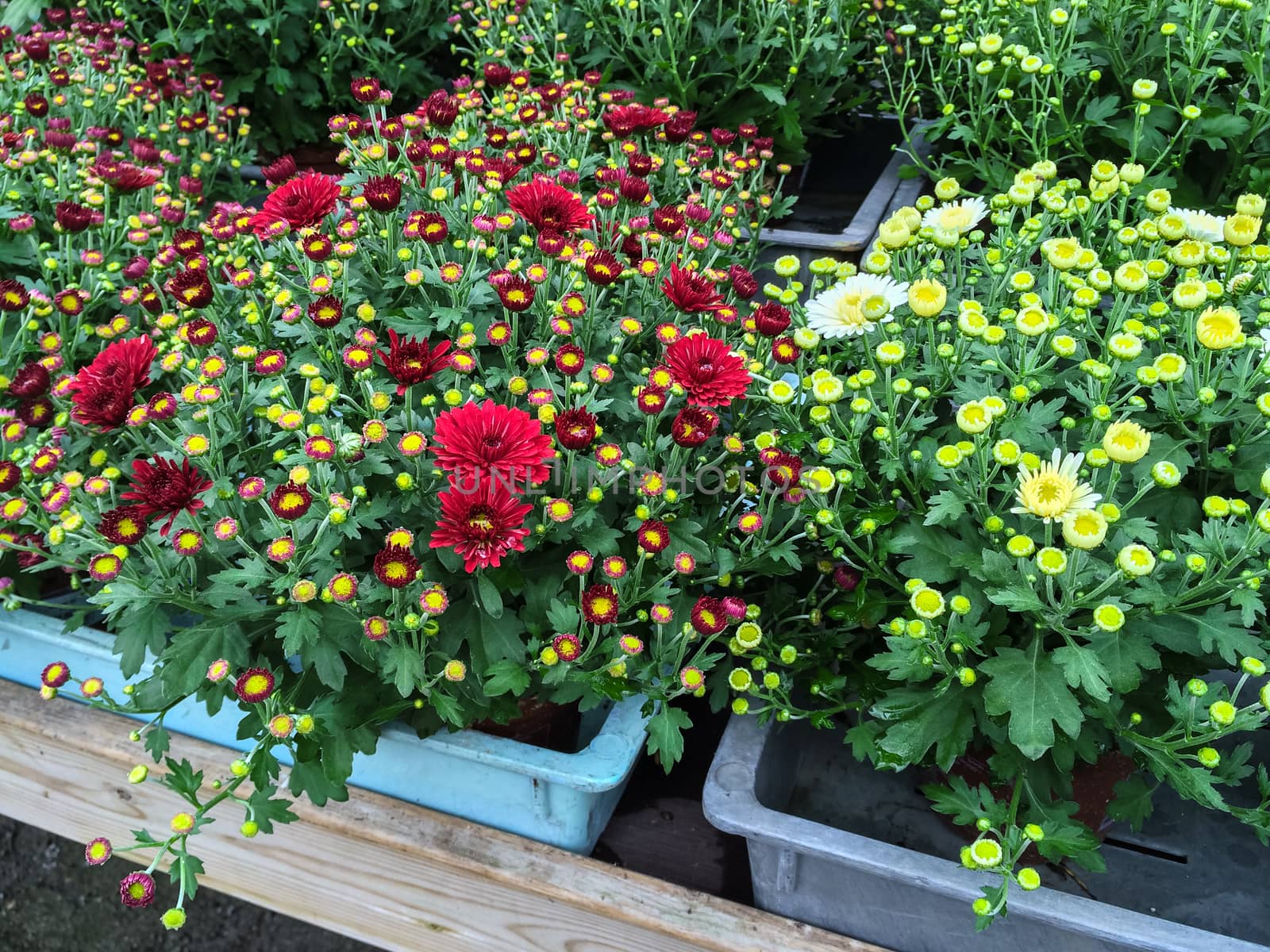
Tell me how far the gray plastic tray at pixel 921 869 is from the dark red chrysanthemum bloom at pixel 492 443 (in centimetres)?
51

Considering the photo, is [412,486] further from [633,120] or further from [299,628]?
[633,120]

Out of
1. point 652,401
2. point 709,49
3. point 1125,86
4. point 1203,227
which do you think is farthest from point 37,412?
point 1125,86

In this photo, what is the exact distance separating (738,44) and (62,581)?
217 centimetres

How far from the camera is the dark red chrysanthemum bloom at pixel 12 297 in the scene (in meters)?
1.36

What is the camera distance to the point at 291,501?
961 mm

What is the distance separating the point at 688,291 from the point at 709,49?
1556mm

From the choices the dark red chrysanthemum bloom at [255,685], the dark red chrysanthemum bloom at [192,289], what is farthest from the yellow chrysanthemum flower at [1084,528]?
the dark red chrysanthemum bloom at [192,289]

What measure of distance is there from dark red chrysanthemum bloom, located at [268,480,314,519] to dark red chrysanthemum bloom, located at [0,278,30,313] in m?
0.73

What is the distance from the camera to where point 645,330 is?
4.42 feet

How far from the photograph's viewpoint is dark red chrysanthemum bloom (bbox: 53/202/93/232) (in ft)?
4.69

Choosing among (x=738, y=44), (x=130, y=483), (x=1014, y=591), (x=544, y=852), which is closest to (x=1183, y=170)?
(x=738, y=44)

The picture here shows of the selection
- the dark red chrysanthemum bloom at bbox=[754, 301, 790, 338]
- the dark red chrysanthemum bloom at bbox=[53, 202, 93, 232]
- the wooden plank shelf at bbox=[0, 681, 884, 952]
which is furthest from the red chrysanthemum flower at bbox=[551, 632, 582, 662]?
the dark red chrysanthemum bloom at bbox=[53, 202, 93, 232]

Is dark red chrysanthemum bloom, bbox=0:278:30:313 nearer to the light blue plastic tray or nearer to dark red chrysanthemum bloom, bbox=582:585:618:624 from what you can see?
the light blue plastic tray

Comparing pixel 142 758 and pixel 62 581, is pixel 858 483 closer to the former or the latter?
pixel 142 758
